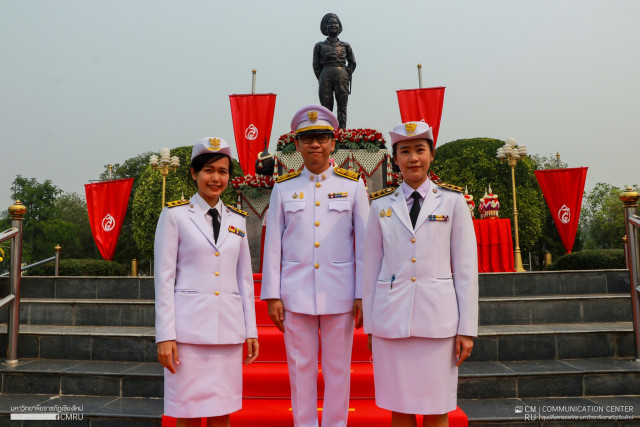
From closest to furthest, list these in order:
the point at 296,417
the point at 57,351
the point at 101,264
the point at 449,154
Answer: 1. the point at 296,417
2. the point at 57,351
3. the point at 101,264
4. the point at 449,154

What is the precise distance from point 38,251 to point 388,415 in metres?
32.9

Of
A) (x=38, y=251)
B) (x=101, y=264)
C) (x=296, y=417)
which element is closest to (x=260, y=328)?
(x=296, y=417)

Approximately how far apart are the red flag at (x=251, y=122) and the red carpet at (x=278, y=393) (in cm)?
650

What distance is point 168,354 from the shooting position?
2123 millimetres

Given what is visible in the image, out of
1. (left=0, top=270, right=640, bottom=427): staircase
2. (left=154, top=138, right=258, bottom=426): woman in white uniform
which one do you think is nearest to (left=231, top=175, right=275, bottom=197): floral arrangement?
(left=0, top=270, right=640, bottom=427): staircase

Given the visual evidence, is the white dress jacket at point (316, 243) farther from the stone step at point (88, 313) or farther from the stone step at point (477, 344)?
the stone step at point (88, 313)

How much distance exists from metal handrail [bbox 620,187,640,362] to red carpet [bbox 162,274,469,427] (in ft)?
6.65

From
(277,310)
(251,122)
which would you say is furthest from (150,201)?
(277,310)

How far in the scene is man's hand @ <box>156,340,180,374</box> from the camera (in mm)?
2117

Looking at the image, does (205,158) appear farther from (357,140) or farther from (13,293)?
(357,140)

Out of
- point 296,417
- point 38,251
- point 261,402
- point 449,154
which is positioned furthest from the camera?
point 38,251

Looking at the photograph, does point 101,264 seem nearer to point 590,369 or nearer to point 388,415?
point 388,415

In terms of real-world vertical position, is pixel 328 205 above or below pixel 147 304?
above

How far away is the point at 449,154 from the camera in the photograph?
2409 centimetres
